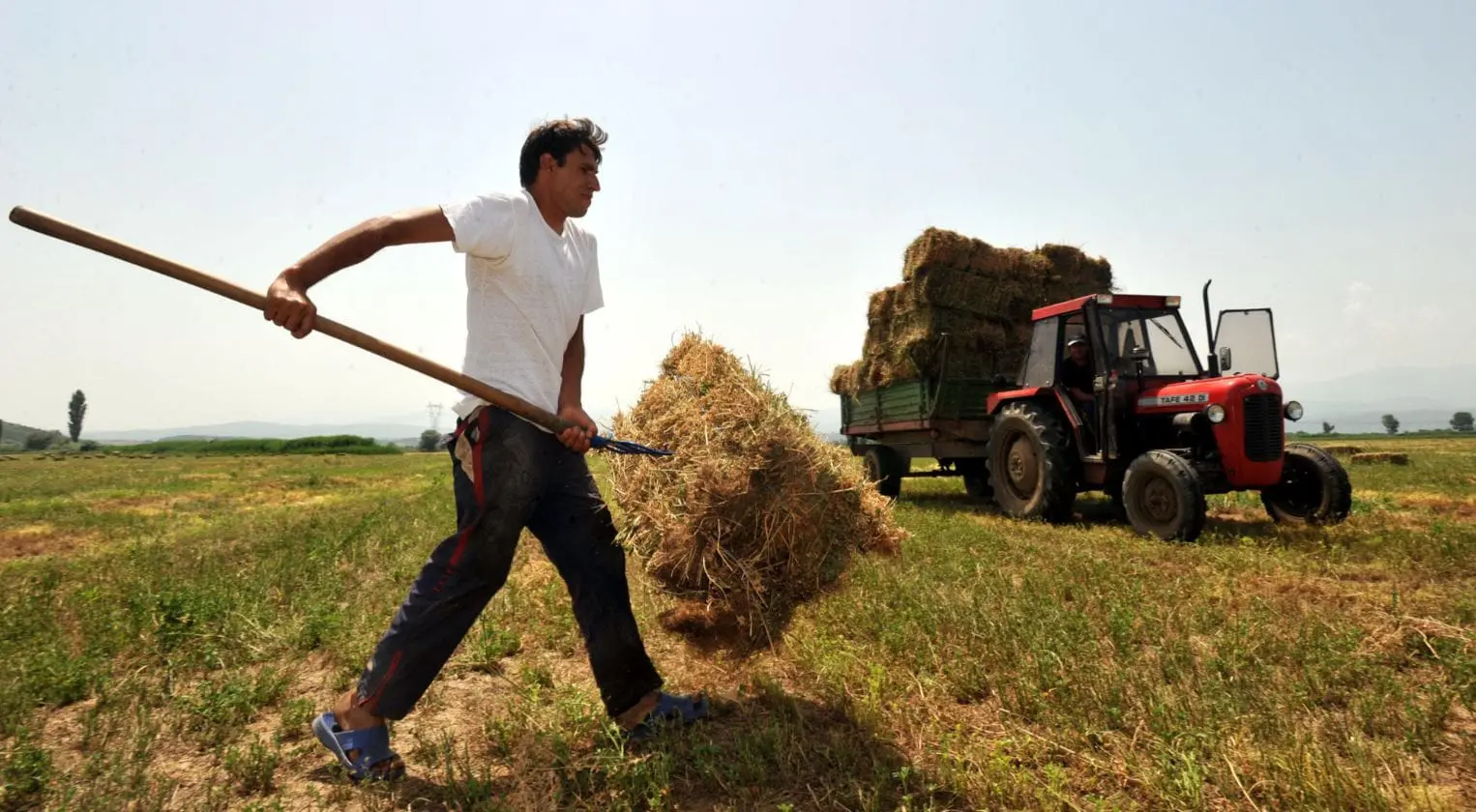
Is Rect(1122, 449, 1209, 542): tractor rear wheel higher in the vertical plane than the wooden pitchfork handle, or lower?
lower

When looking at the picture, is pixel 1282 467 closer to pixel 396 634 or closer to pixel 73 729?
pixel 396 634

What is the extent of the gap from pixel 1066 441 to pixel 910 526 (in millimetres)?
2002

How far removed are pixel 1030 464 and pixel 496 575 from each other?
22.3 ft

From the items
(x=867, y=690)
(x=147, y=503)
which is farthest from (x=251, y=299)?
(x=147, y=503)

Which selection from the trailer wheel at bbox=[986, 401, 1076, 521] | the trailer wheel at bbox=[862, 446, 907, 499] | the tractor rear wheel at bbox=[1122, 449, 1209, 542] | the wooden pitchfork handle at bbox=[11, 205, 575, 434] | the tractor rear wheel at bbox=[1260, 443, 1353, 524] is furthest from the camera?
the trailer wheel at bbox=[862, 446, 907, 499]

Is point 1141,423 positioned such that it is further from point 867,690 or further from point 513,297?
point 513,297

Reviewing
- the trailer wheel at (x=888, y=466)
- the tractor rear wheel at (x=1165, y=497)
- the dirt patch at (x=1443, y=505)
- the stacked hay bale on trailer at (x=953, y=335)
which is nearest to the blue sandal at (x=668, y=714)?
the tractor rear wheel at (x=1165, y=497)

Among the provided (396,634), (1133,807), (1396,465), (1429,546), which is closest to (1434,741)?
(1133,807)

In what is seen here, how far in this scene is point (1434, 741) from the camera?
2529 mm

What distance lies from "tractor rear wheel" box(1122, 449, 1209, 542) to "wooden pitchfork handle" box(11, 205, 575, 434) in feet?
18.2

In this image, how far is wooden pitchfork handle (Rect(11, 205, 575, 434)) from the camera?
2398mm

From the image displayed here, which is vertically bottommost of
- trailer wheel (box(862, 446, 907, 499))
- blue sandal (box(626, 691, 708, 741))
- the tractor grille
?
blue sandal (box(626, 691, 708, 741))

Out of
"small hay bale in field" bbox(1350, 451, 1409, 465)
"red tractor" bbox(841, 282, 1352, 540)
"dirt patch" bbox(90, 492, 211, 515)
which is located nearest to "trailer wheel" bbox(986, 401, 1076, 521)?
"red tractor" bbox(841, 282, 1352, 540)

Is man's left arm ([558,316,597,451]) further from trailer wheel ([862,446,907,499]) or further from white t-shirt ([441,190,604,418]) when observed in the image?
trailer wheel ([862,446,907,499])
